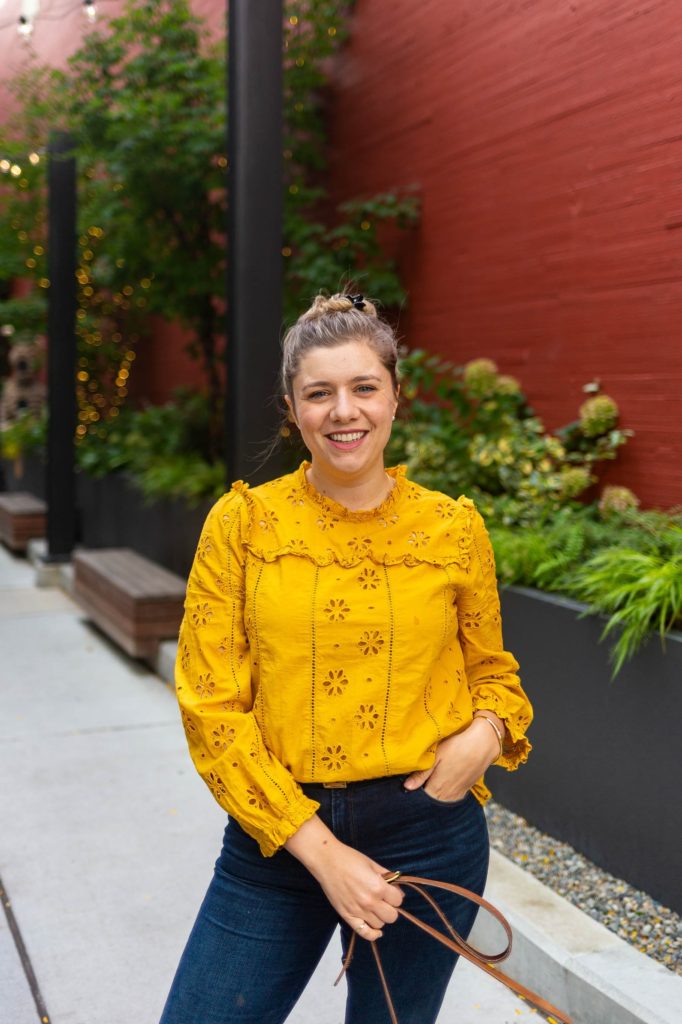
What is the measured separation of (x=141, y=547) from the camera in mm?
9469

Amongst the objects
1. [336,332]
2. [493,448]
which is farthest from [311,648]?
[493,448]

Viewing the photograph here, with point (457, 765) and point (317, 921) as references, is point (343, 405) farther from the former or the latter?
point (317, 921)

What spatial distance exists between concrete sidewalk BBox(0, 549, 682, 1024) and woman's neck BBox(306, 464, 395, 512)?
5.14 ft

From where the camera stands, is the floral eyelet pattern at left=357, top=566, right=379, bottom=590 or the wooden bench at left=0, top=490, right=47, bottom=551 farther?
the wooden bench at left=0, top=490, right=47, bottom=551

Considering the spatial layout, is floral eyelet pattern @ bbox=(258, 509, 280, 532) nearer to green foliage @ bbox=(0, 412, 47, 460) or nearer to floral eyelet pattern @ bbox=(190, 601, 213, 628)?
floral eyelet pattern @ bbox=(190, 601, 213, 628)

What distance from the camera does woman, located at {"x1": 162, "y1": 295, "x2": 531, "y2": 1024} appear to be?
1.76m

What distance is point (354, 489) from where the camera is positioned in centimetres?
191

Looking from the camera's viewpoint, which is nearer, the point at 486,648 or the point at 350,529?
the point at 350,529

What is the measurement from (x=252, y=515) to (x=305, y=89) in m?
6.57

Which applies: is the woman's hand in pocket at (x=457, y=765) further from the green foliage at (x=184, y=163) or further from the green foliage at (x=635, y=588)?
the green foliage at (x=184, y=163)

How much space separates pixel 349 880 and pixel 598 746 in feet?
7.06

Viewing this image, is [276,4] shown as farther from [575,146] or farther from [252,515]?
[252,515]

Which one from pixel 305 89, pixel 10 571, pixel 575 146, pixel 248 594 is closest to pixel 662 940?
pixel 248 594

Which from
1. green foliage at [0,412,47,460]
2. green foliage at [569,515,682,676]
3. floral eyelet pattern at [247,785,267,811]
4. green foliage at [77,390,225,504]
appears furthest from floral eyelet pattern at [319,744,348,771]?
green foliage at [0,412,47,460]
